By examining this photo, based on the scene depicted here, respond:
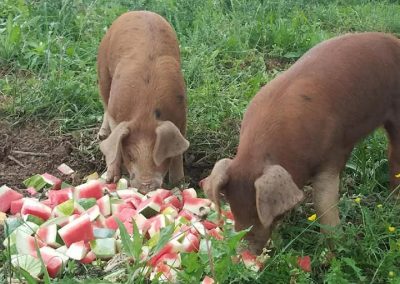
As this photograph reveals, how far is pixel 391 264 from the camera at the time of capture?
4480 millimetres

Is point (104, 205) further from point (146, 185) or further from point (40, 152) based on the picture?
point (40, 152)

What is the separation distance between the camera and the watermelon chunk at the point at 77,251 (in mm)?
4766

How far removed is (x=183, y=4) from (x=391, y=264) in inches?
222

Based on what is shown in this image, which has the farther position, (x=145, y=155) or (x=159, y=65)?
(x=159, y=65)

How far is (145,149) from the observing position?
223 inches

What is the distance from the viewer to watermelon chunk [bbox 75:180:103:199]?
5.60 meters

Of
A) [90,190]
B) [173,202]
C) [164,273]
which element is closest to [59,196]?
[90,190]

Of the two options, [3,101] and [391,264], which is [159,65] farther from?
[391,264]

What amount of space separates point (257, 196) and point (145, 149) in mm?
1538

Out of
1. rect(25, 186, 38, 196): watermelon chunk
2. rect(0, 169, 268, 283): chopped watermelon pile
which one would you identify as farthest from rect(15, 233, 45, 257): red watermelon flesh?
rect(25, 186, 38, 196): watermelon chunk

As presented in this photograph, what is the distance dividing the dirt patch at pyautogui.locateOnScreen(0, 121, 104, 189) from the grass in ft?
0.51

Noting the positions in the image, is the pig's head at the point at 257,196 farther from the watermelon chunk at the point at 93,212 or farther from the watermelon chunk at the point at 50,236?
the watermelon chunk at the point at 50,236

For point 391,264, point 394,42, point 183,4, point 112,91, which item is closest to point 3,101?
A: point 112,91

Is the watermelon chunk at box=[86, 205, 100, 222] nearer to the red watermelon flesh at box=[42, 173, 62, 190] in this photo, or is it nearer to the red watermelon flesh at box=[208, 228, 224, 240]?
the red watermelon flesh at box=[42, 173, 62, 190]
